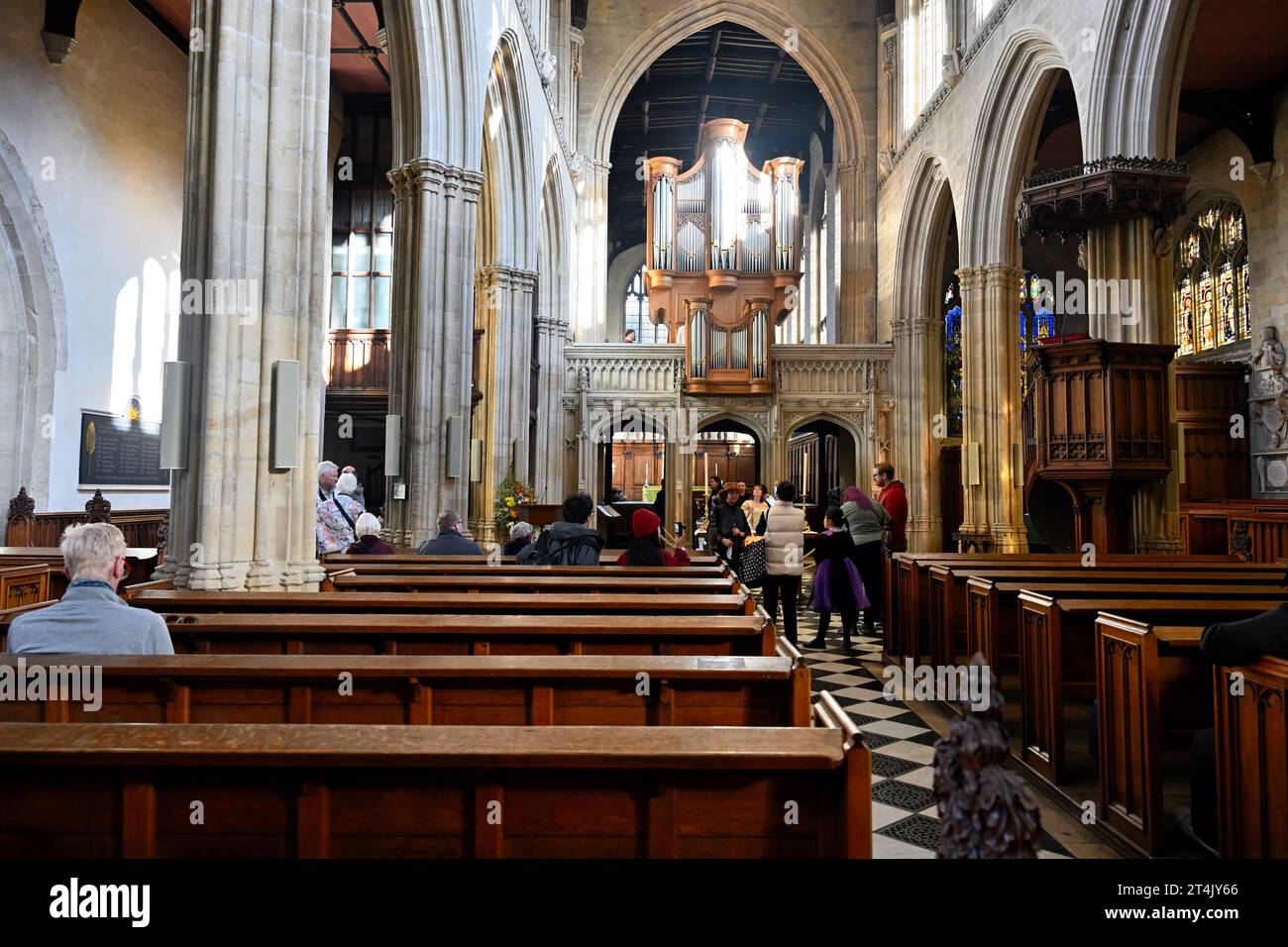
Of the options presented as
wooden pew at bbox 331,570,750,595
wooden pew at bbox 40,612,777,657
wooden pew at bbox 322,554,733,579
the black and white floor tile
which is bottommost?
the black and white floor tile

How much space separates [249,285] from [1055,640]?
4537 millimetres

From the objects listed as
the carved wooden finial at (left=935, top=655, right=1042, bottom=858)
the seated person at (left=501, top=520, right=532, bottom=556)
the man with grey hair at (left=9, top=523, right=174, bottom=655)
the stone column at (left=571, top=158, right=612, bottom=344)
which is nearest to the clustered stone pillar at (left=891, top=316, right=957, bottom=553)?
the stone column at (left=571, top=158, right=612, bottom=344)

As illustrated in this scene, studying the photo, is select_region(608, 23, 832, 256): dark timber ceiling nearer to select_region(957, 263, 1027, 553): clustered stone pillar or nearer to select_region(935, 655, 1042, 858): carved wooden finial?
select_region(957, 263, 1027, 553): clustered stone pillar

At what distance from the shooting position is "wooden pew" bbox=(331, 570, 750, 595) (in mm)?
4453

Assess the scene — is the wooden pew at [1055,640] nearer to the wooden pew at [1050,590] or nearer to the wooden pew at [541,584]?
the wooden pew at [1050,590]

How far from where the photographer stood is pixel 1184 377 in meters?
12.9

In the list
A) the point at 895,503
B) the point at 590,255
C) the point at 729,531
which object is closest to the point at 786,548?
the point at 729,531

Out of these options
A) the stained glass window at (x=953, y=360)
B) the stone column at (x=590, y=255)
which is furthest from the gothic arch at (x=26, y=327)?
the stained glass window at (x=953, y=360)

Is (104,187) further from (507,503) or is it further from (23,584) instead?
(23,584)

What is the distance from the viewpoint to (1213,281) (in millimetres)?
13852

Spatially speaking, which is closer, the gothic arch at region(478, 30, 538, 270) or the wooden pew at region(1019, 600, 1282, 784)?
the wooden pew at region(1019, 600, 1282, 784)

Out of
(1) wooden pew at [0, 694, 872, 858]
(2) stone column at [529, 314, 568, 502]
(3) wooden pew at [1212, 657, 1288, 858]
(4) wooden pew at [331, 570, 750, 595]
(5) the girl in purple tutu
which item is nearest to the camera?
(1) wooden pew at [0, 694, 872, 858]

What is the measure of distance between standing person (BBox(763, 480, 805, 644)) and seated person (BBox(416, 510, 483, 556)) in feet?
7.72

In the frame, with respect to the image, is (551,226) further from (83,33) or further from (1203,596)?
(1203,596)
